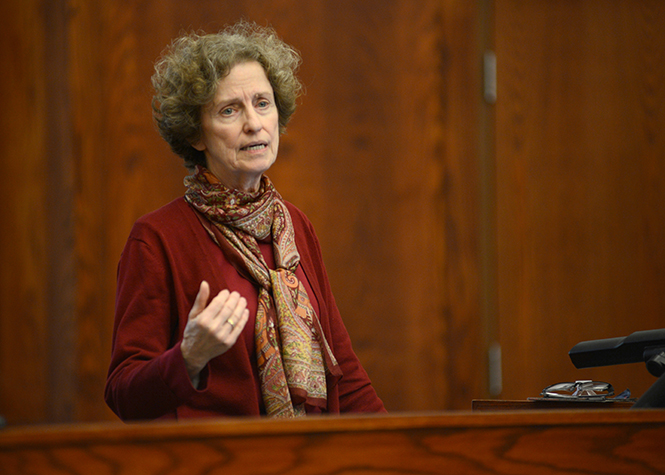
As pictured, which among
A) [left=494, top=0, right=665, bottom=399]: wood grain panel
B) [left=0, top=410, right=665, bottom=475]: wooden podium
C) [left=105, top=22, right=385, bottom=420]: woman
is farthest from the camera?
[left=494, top=0, right=665, bottom=399]: wood grain panel

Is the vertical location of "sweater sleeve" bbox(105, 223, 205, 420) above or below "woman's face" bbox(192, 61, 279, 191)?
below

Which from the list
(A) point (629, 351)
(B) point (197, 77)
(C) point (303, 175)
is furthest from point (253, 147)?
(C) point (303, 175)

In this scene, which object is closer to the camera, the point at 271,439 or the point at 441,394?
the point at 271,439

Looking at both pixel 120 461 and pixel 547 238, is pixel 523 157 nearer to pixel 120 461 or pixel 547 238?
pixel 547 238

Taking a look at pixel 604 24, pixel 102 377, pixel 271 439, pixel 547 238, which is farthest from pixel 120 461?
pixel 604 24

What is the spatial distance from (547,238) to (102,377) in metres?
1.95

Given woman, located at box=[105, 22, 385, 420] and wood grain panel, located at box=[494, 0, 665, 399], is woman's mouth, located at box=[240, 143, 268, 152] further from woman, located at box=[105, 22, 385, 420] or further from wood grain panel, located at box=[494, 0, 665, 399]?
wood grain panel, located at box=[494, 0, 665, 399]

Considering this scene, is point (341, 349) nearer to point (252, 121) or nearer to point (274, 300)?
point (274, 300)

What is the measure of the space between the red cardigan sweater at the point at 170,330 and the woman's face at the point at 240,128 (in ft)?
0.45

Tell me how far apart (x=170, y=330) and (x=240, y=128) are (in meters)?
0.47

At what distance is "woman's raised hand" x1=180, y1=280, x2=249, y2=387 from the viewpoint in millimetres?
1067

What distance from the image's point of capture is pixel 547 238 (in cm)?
294

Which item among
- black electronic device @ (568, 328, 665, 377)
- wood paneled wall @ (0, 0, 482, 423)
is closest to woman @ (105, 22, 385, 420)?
black electronic device @ (568, 328, 665, 377)

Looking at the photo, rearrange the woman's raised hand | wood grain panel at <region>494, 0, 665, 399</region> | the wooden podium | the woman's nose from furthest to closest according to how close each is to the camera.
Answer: wood grain panel at <region>494, 0, 665, 399</region> → the woman's nose → the woman's raised hand → the wooden podium
